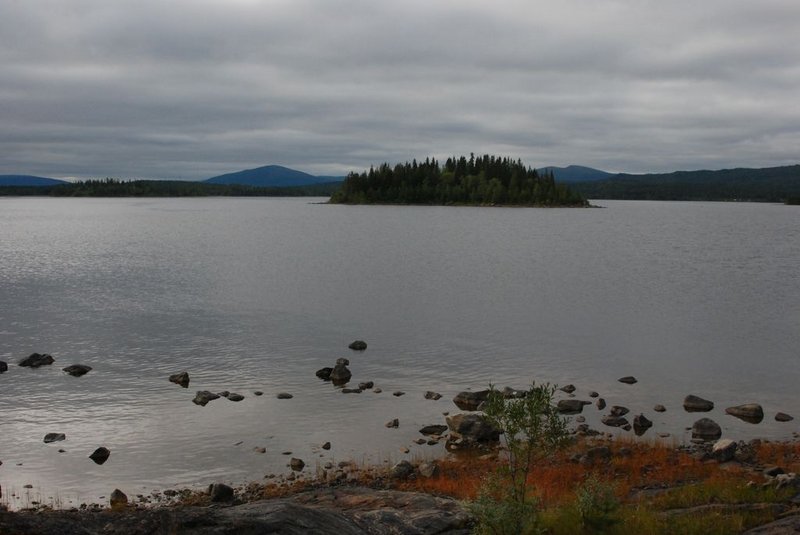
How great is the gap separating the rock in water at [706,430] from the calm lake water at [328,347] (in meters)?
0.80

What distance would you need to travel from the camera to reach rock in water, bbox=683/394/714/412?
1334 inches

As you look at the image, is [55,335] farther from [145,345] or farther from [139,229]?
[139,229]

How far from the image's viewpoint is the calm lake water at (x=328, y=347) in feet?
94.8

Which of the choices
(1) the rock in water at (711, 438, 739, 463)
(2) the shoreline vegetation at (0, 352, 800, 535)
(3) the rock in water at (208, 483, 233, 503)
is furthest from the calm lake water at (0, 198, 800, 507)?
(1) the rock in water at (711, 438, 739, 463)

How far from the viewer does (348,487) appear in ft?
74.6

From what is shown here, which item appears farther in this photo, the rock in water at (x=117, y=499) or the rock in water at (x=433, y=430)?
the rock in water at (x=433, y=430)

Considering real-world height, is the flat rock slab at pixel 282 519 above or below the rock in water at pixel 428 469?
above

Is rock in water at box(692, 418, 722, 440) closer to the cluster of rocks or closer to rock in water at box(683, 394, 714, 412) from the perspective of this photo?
the cluster of rocks

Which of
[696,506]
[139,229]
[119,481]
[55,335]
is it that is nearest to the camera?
[696,506]

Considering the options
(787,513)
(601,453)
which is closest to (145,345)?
(601,453)

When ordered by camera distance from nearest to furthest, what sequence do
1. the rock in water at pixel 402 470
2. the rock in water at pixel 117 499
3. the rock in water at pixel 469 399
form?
the rock in water at pixel 117 499
the rock in water at pixel 402 470
the rock in water at pixel 469 399

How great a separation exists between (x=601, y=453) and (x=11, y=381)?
32155mm

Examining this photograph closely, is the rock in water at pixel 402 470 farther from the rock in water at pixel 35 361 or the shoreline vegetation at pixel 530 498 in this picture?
the rock in water at pixel 35 361

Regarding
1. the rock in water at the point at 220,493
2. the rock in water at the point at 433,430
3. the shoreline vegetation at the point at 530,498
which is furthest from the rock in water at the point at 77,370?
the rock in water at the point at 433,430
